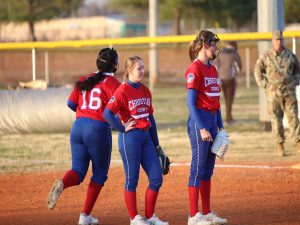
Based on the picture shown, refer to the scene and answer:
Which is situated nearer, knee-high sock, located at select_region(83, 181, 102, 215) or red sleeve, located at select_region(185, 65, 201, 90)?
red sleeve, located at select_region(185, 65, 201, 90)

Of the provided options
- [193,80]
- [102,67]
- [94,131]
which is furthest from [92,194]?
[193,80]

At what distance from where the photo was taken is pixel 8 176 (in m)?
13.4

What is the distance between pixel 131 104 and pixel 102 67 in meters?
0.64

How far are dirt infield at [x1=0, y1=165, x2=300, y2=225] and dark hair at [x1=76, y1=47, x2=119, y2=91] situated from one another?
1.48 m

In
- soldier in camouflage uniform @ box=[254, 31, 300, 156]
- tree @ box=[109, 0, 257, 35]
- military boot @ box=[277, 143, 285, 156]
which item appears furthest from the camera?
tree @ box=[109, 0, 257, 35]

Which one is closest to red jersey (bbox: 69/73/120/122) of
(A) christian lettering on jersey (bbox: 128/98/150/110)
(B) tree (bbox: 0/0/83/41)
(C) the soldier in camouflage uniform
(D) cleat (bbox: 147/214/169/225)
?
(A) christian lettering on jersey (bbox: 128/98/150/110)

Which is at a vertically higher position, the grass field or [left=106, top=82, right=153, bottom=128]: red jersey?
[left=106, top=82, right=153, bottom=128]: red jersey

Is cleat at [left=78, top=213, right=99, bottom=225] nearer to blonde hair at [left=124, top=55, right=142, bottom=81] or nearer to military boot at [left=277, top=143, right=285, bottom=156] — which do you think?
blonde hair at [left=124, top=55, right=142, bottom=81]

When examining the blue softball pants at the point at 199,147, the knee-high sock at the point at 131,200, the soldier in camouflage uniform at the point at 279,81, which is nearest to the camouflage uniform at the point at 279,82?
the soldier in camouflage uniform at the point at 279,81

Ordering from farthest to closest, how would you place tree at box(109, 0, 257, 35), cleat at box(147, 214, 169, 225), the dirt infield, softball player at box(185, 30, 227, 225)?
tree at box(109, 0, 257, 35) → the dirt infield → softball player at box(185, 30, 227, 225) → cleat at box(147, 214, 169, 225)

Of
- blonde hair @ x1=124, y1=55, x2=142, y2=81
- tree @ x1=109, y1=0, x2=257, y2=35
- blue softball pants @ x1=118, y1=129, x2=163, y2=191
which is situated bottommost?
blue softball pants @ x1=118, y1=129, x2=163, y2=191

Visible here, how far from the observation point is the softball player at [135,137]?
8.76 metres

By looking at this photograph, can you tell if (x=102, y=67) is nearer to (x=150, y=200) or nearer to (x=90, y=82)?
(x=90, y=82)

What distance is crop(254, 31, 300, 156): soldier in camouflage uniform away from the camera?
1473cm
